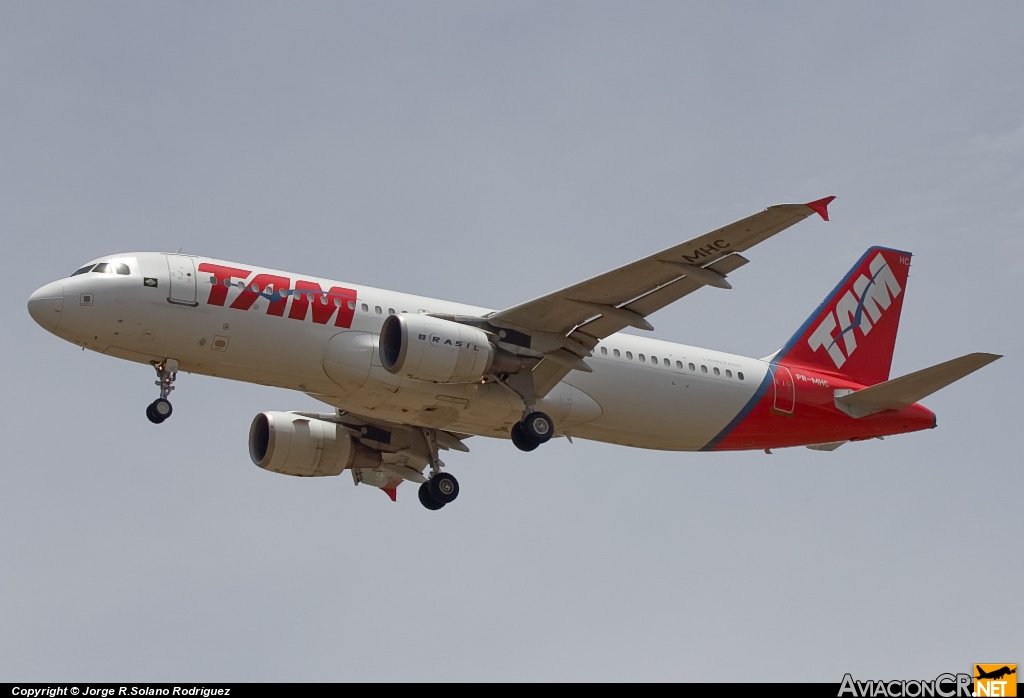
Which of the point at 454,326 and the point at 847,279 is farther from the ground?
the point at 847,279

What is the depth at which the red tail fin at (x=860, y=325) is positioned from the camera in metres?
38.9

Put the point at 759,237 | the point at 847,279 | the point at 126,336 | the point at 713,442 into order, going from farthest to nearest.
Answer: the point at 847,279 → the point at 713,442 → the point at 126,336 → the point at 759,237

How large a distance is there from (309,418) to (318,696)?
15243 mm

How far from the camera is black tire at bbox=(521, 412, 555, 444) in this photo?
33156 mm

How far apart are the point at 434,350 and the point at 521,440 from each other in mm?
3453

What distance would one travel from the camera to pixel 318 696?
2344cm

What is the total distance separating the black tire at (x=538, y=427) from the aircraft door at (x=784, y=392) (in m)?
6.89

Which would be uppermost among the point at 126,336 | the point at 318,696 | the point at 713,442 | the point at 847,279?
the point at 847,279

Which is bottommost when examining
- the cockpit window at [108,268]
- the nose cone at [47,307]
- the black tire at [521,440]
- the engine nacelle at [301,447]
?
the black tire at [521,440]

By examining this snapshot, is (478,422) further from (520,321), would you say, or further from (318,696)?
(318,696)

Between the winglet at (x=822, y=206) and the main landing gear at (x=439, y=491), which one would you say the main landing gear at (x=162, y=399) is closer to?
the main landing gear at (x=439, y=491)

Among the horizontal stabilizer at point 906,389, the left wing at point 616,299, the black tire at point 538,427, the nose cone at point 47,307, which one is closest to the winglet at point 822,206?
the left wing at point 616,299

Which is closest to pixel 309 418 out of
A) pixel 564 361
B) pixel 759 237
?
pixel 564 361

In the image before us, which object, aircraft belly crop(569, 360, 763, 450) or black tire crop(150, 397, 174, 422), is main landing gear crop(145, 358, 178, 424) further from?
aircraft belly crop(569, 360, 763, 450)
